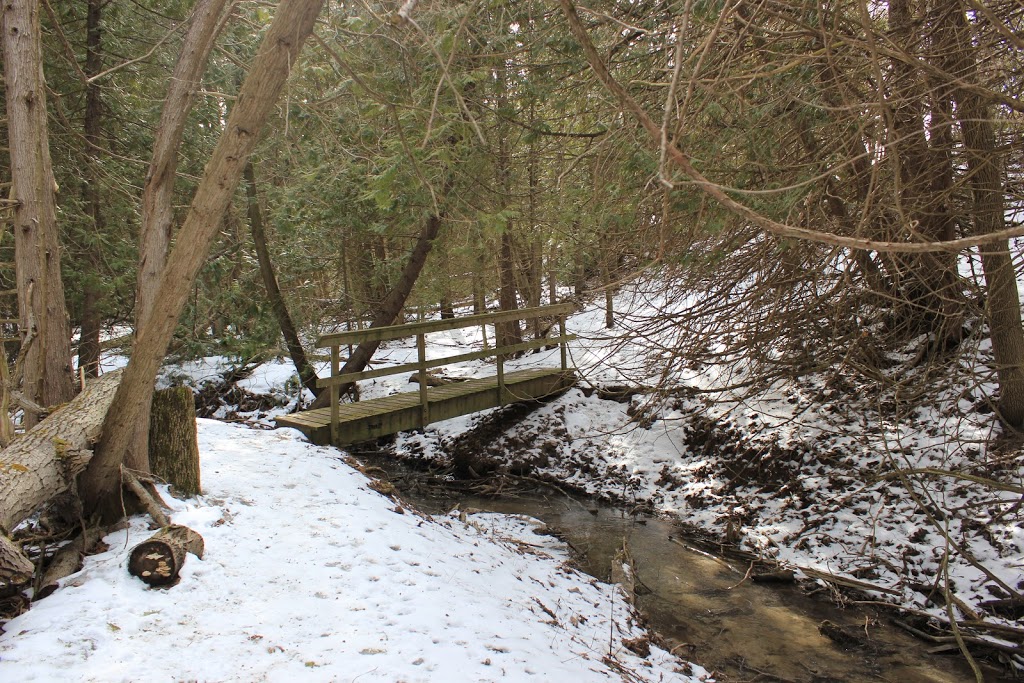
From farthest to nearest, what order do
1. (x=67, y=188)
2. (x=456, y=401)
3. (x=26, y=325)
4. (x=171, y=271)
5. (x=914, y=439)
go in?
(x=456, y=401) → (x=67, y=188) → (x=914, y=439) → (x=26, y=325) → (x=171, y=271)

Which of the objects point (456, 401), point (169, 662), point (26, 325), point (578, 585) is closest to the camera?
point (169, 662)

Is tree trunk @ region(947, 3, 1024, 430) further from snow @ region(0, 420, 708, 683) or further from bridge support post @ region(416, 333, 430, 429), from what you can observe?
bridge support post @ region(416, 333, 430, 429)

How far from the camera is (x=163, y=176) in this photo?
4.07m

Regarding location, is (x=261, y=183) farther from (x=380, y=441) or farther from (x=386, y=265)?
(x=380, y=441)

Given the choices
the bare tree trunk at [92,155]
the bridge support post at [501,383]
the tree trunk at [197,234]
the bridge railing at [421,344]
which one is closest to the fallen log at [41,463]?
the tree trunk at [197,234]

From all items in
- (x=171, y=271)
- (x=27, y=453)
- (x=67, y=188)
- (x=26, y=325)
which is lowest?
(x=27, y=453)

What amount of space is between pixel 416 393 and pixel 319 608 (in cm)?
556

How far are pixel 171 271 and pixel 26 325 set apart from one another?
1617 millimetres

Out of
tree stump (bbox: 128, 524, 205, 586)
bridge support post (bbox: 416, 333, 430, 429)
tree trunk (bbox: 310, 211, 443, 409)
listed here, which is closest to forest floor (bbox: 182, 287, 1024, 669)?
bridge support post (bbox: 416, 333, 430, 429)

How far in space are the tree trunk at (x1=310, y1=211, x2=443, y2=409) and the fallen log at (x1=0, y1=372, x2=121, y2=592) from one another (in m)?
5.82

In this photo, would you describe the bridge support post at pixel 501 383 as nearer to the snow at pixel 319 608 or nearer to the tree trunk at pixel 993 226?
the snow at pixel 319 608

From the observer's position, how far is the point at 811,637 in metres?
4.82

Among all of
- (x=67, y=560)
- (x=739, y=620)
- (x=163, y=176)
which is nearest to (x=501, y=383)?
(x=739, y=620)

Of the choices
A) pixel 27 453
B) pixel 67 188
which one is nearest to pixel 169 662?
pixel 27 453
